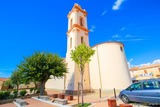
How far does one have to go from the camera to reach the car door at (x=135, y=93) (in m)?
7.59

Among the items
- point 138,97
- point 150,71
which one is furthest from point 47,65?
point 150,71

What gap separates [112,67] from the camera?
60.9 ft

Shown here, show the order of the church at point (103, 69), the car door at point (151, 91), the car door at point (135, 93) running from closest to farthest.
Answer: the car door at point (151, 91)
the car door at point (135, 93)
the church at point (103, 69)

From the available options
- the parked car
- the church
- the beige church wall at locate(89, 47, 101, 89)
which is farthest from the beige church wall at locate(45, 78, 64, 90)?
the parked car

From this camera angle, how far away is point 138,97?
7.65 m

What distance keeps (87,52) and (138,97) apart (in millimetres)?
5783

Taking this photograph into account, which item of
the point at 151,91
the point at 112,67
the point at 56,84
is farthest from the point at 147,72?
the point at 151,91

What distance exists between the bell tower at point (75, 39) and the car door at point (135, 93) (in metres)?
11.7

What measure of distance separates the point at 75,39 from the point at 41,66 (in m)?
8.19

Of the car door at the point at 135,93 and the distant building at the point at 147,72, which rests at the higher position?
the distant building at the point at 147,72

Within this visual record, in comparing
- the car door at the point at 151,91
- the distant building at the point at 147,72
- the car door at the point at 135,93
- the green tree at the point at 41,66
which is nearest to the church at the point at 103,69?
the green tree at the point at 41,66

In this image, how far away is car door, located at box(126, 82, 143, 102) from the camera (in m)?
7.59

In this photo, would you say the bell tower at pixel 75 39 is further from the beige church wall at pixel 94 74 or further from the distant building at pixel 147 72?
the distant building at pixel 147 72

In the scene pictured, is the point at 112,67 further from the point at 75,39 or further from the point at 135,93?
the point at 135,93
